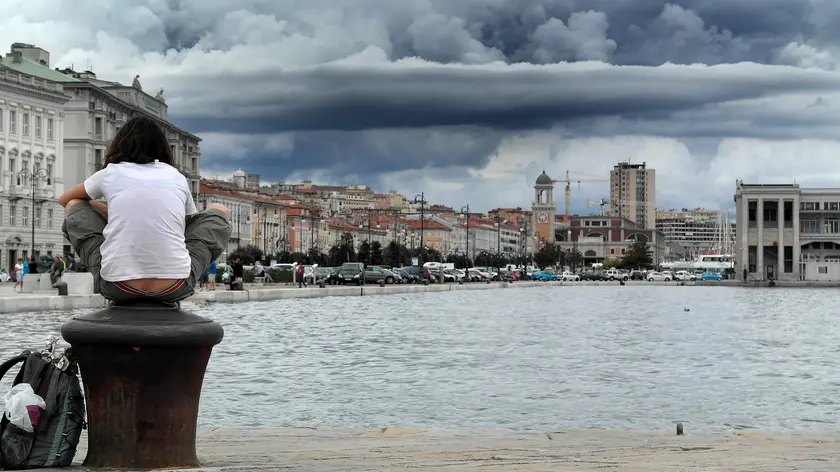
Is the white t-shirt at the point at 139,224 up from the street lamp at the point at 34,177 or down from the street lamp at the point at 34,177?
down

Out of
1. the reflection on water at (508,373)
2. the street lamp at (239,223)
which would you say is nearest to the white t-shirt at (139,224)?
the reflection on water at (508,373)

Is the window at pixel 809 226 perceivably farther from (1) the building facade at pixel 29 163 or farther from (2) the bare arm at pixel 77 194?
(2) the bare arm at pixel 77 194

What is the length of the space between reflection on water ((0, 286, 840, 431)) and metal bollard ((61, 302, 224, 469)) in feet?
17.1

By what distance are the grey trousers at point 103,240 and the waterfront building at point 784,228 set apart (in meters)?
158

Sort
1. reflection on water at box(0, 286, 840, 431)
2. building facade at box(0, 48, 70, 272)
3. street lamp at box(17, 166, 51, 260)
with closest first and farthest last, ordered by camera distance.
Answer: reflection on water at box(0, 286, 840, 431) < street lamp at box(17, 166, 51, 260) < building facade at box(0, 48, 70, 272)

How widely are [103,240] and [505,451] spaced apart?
329cm

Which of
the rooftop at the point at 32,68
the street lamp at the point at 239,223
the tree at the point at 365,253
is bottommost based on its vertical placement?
the tree at the point at 365,253

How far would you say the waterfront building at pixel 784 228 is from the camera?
161 m

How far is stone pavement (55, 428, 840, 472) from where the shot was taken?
695 centimetres

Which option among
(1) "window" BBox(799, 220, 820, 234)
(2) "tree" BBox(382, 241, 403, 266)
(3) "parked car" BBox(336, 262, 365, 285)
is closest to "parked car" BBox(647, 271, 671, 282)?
(1) "window" BBox(799, 220, 820, 234)

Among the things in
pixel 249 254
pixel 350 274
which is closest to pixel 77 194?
pixel 350 274

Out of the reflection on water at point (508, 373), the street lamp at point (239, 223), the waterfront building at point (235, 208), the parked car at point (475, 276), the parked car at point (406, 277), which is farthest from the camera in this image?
the street lamp at point (239, 223)

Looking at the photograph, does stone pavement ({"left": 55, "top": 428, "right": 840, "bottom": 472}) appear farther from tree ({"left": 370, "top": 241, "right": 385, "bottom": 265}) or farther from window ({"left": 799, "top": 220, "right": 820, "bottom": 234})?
window ({"left": 799, "top": 220, "right": 820, "bottom": 234})

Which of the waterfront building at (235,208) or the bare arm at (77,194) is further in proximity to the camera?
the waterfront building at (235,208)
